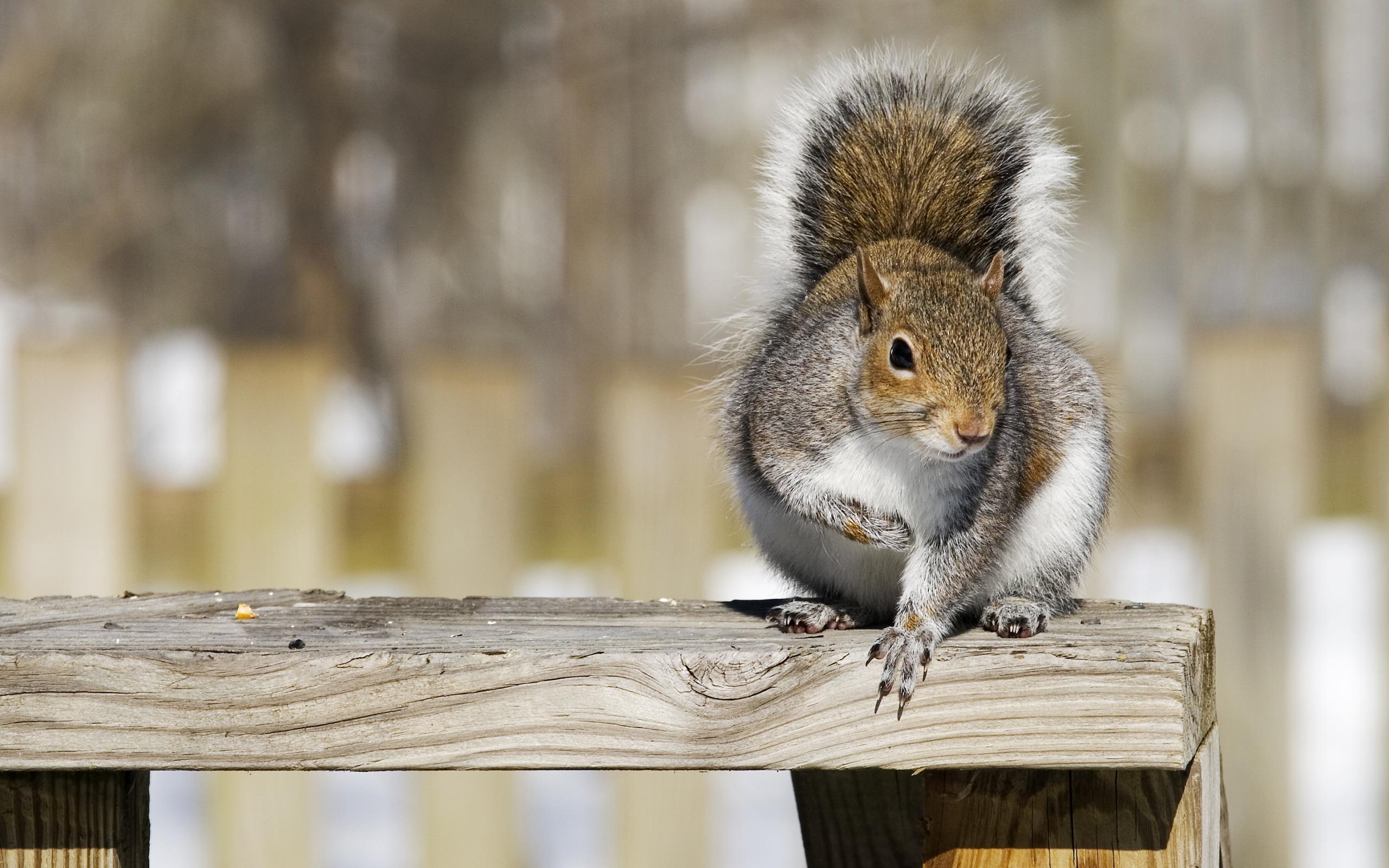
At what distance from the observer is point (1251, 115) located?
9.78 feet

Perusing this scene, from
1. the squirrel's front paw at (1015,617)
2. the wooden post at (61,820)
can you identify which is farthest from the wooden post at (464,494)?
the wooden post at (61,820)

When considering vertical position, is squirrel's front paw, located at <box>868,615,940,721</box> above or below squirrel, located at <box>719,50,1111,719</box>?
below

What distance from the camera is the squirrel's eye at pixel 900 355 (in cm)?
163

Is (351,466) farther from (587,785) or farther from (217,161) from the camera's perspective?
(587,785)

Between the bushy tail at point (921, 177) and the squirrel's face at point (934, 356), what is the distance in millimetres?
199

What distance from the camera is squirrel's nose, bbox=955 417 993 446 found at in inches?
60.2

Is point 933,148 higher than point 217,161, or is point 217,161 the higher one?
point 217,161

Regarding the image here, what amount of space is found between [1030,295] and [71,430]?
5.34 ft

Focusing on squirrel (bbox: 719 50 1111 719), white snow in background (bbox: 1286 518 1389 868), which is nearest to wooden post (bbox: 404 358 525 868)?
squirrel (bbox: 719 50 1111 719)

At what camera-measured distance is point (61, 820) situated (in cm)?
137

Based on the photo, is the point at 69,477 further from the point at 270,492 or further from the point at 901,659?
the point at 901,659

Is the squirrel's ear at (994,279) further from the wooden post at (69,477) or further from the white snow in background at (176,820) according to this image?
the white snow in background at (176,820)

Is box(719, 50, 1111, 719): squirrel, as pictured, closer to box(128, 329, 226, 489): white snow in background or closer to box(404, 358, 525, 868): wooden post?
box(404, 358, 525, 868): wooden post

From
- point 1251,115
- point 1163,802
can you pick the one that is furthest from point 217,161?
point 1163,802
